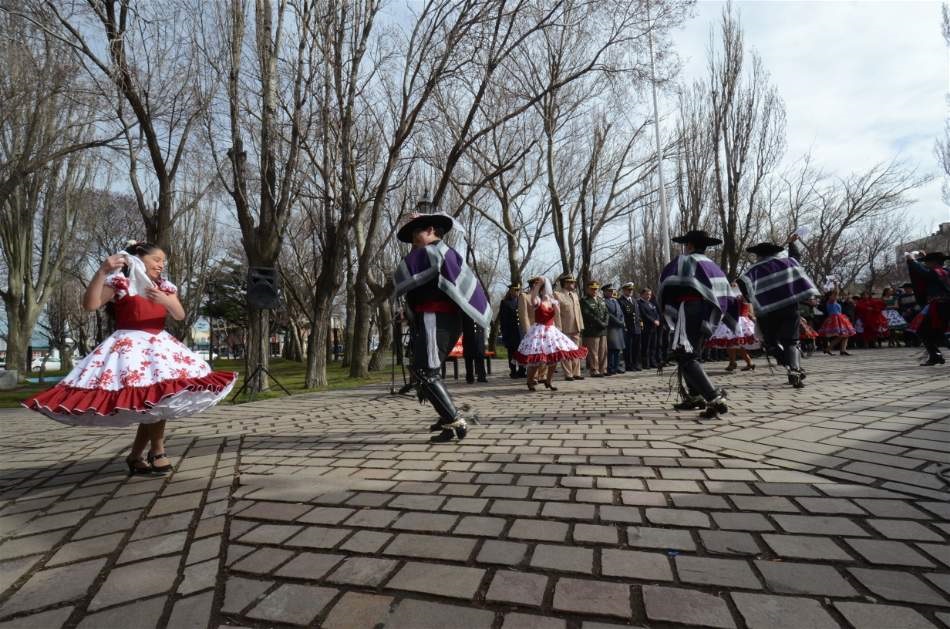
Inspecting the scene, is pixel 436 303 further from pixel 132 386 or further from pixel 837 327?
pixel 837 327

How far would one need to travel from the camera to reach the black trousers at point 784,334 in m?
7.04

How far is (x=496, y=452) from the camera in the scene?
392cm

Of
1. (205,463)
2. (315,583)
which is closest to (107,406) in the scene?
(205,463)

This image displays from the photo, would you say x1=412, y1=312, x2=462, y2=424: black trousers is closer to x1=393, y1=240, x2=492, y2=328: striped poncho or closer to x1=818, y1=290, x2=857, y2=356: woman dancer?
x1=393, y1=240, x2=492, y2=328: striped poncho

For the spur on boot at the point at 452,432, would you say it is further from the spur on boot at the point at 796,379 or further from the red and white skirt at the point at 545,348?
the spur on boot at the point at 796,379

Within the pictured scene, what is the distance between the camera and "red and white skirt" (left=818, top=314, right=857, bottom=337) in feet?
46.4

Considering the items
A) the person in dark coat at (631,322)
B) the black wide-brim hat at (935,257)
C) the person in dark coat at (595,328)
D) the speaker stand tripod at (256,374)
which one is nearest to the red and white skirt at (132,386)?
the speaker stand tripod at (256,374)

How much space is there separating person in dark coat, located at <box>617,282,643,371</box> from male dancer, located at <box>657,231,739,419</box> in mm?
6716

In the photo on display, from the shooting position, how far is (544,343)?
8.41 metres

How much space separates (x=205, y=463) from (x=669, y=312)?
4760 mm

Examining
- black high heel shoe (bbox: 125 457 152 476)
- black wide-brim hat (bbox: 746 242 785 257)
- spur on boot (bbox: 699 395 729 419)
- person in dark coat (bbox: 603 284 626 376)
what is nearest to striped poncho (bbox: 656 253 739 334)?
spur on boot (bbox: 699 395 729 419)

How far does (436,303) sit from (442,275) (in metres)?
0.29

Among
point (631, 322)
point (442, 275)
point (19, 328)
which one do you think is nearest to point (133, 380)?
point (442, 275)

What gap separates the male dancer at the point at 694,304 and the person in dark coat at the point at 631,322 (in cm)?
672
